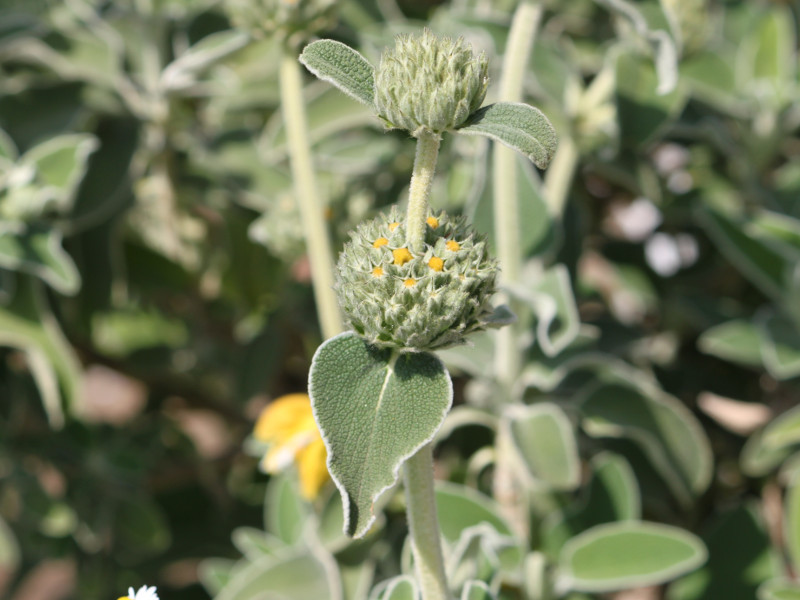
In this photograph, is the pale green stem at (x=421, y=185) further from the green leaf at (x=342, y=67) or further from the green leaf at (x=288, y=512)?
the green leaf at (x=288, y=512)

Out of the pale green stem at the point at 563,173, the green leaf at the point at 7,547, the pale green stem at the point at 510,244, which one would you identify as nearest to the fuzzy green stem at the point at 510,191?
the pale green stem at the point at 510,244

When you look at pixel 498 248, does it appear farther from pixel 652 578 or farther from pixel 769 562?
pixel 769 562

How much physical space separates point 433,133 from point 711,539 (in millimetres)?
908

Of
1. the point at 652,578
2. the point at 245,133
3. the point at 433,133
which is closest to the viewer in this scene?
the point at 433,133

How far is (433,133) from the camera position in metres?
0.55

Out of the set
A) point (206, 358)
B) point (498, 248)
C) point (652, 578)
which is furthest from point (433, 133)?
point (206, 358)

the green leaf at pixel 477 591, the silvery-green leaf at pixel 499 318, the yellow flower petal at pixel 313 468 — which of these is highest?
the silvery-green leaf at pixel 499 318

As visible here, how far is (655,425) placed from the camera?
112 centimetres

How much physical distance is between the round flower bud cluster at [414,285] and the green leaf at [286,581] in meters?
0.45

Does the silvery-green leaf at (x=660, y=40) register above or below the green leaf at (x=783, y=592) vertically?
above

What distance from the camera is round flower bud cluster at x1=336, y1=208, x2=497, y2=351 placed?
0.57m

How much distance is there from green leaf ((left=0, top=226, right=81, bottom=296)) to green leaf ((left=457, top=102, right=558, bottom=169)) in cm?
70

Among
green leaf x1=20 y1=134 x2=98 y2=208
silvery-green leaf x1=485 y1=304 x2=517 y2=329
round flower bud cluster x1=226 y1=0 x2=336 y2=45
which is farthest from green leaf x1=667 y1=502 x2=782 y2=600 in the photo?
green leaf x1=20 y1=134 x2=98 y2=208

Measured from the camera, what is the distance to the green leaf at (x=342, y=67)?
0.53m
